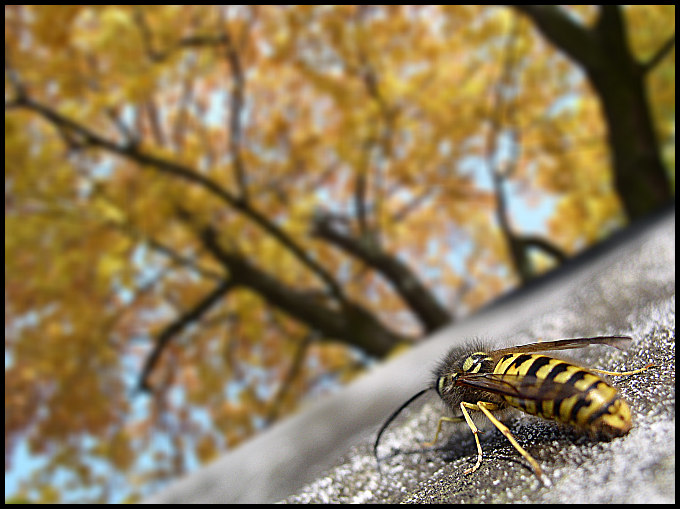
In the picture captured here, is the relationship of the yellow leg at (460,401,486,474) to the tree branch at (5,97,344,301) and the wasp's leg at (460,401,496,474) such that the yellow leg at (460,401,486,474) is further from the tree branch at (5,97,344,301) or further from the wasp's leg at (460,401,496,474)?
the tree branch at (5,97,344,301)

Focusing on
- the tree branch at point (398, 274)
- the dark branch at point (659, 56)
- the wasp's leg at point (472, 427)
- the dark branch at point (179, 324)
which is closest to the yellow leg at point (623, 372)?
the wasp's leg at point (472, 427)

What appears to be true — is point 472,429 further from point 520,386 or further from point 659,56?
point 659,56

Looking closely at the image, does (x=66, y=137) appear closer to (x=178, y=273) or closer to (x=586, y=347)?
(x=178, y=273)

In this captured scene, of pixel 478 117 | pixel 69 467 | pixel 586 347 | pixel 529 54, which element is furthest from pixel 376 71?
pixel 69 467

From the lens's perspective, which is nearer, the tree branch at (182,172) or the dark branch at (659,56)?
the dark branch at (659,56)

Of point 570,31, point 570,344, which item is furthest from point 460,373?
point 570,31

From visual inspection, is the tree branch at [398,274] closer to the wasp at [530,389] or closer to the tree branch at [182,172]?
the tree branch at [182,172]

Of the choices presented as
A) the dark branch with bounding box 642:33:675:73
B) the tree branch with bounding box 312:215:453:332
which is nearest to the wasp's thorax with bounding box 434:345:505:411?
the tree branch with bounding box 312:215:453:332
